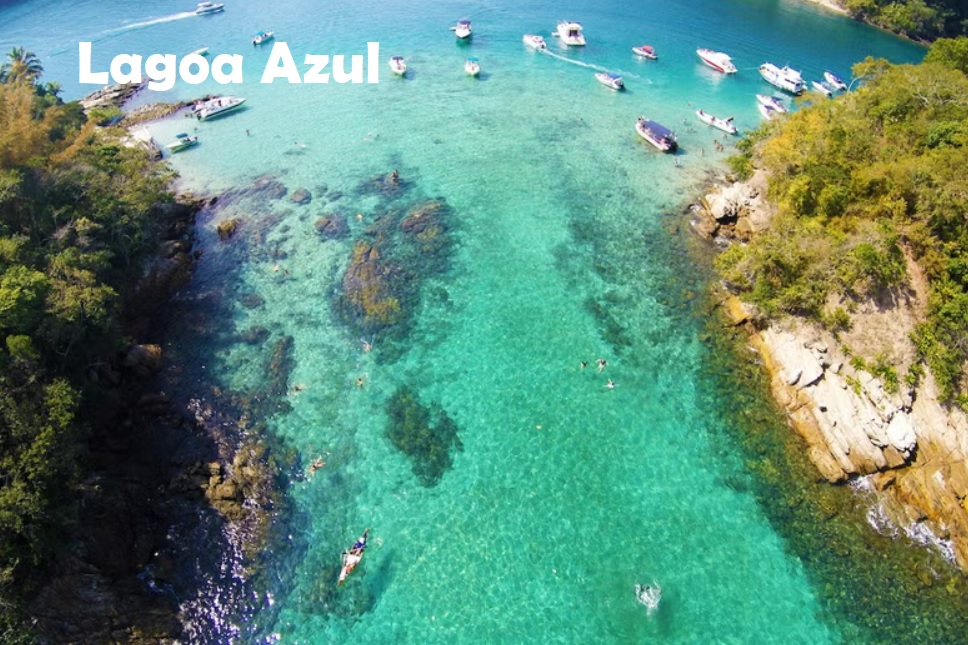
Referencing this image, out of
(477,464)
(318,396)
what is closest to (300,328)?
(318,396)

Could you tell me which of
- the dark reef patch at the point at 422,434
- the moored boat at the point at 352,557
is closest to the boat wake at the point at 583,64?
the dark reef patch at the point at 422,434

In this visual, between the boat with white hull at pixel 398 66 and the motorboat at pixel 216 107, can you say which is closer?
the motorboat at pixel 216 107

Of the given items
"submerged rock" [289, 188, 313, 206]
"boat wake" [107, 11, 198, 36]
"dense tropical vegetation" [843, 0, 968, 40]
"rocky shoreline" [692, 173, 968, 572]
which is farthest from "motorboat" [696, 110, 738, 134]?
"boat wake" [107, 11, 198, 36]

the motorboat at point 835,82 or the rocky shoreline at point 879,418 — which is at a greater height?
the motorboat at point 835,82

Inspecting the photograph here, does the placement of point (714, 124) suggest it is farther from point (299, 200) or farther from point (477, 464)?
point (477, 464)

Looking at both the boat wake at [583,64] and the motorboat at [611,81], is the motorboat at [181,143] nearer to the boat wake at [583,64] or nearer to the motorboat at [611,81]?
the boat wake at [583,64]

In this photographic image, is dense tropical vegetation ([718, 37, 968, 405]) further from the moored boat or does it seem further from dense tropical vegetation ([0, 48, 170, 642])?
dense tropical vegetation ([0, 48, 170, 642])
